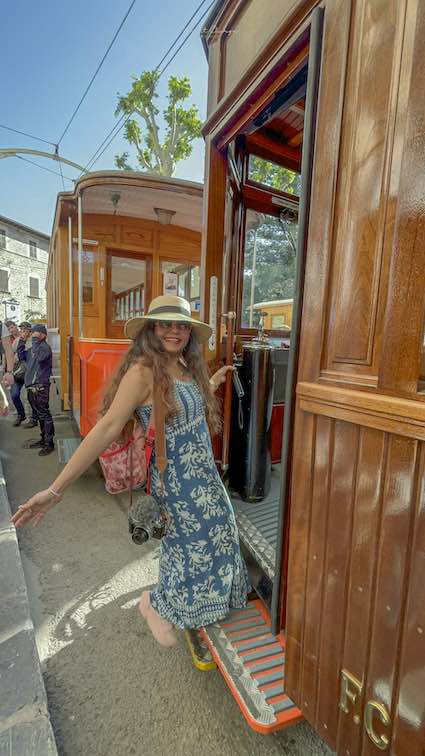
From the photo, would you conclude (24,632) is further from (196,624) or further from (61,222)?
(61,222)

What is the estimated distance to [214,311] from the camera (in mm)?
2150

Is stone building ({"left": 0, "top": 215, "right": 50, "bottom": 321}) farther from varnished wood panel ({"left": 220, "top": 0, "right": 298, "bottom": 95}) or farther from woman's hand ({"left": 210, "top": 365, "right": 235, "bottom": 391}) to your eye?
varnished wood panel ({"left": 220, "top": 0, "right": 298, "bottom": 95})

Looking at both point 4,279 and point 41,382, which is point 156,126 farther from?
point 4,279

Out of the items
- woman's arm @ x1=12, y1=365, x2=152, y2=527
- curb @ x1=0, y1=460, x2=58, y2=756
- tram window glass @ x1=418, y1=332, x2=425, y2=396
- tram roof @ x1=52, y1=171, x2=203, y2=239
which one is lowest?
curb @ x1=0, y1=460, x2=58, y2=756

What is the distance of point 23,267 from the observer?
3088 cm

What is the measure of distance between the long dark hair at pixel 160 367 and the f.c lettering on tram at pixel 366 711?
1.04 m

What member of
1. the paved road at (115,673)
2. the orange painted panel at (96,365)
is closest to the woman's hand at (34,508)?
the paved road at (115,673)

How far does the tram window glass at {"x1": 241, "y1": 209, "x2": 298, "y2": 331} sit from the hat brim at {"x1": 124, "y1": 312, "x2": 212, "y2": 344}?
1015 millimetres

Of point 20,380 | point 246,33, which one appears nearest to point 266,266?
point 246,33

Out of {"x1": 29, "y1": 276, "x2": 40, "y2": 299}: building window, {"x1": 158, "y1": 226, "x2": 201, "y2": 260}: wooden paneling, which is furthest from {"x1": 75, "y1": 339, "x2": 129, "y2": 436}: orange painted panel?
{"x1": 29, "y1": 276, "x2": 40, "y2": 299}: building window

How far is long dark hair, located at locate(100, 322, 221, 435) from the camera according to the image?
1.55 metres

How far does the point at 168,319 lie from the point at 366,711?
1428 mm

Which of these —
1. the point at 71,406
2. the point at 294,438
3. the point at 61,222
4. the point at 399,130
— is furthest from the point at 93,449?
the point at 61,222

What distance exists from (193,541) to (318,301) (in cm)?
115
